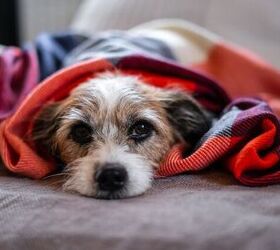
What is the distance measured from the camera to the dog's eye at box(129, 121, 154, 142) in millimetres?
1394

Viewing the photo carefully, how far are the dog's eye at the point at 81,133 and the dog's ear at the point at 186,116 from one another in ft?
0.82

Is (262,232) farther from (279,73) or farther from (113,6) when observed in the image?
(113,6)

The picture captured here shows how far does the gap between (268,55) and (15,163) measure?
1.06 meters

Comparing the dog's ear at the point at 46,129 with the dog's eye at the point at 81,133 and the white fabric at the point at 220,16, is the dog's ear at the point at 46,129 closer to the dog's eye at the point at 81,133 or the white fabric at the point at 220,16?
the dog's eye at the point at 81,133

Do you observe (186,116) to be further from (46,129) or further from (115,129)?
(46,129)

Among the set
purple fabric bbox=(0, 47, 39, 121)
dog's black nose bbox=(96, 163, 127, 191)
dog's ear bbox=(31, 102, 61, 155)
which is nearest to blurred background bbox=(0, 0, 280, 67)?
purple fabric bbox=(0, 47, 39, 121)

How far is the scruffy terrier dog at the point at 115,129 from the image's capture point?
Result: 1210 mm

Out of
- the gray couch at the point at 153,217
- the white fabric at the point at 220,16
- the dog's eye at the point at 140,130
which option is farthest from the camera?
the white fabric at the point at 220,16

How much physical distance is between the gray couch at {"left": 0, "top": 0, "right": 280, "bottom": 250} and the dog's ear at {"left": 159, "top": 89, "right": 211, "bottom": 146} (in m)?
0.21

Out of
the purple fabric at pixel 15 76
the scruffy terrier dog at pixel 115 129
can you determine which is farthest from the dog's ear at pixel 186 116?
the purple fabric at pixel 15 76

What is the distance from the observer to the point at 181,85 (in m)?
1.59

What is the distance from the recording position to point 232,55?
1.77 meters

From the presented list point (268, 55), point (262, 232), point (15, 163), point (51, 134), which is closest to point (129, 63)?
point (51, 134)

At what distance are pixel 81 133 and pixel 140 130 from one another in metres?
0.16
